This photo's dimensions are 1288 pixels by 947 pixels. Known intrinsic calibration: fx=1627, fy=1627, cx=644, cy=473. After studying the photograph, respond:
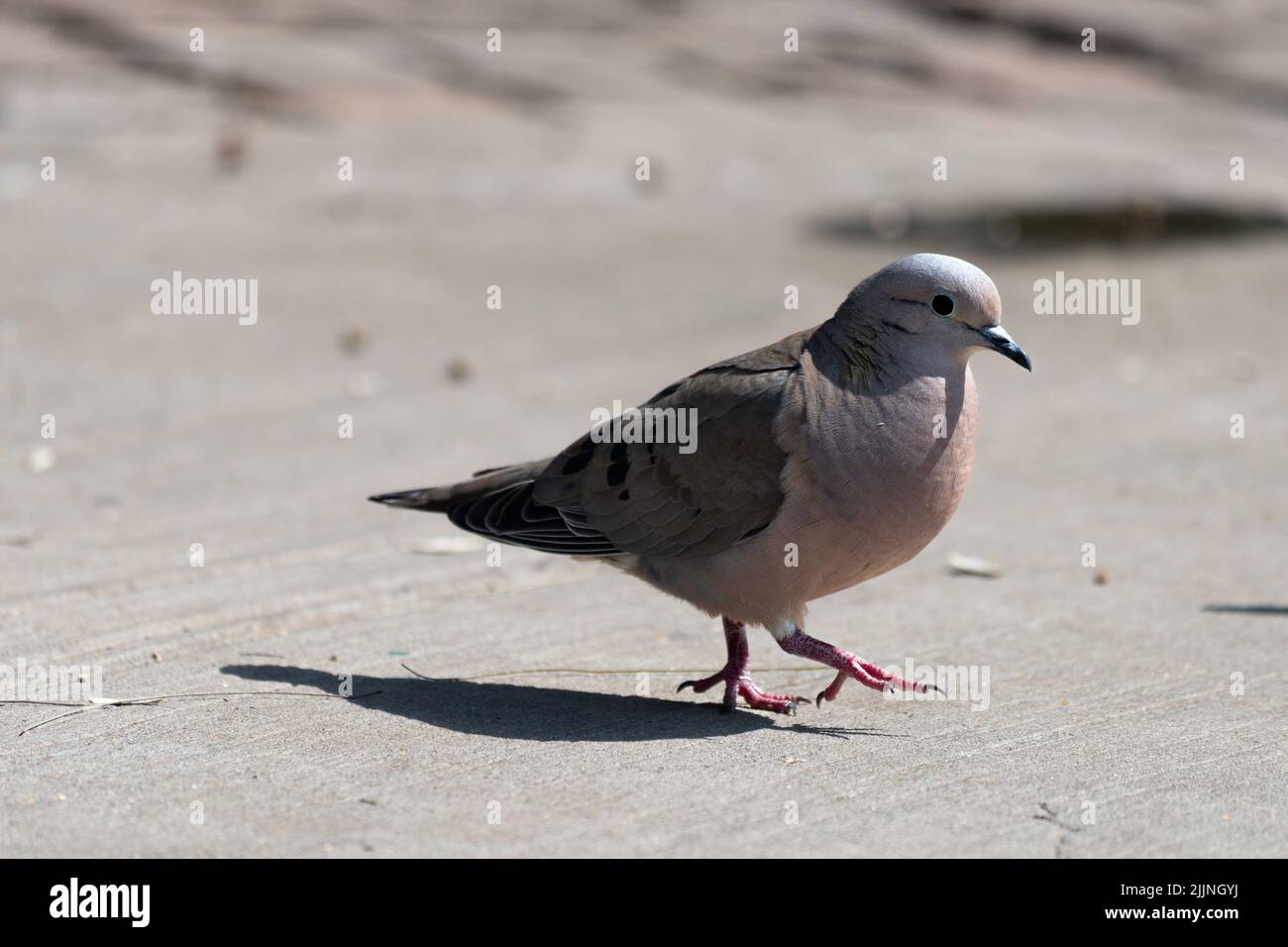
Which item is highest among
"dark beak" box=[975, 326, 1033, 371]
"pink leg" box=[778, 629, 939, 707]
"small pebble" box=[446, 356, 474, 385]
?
"small pebble" box=[446, 356, 474, 385]

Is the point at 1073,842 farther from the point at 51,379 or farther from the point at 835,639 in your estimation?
the point at 51,379

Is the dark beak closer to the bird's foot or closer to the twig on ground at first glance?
the bird's foot

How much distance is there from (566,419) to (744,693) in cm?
399

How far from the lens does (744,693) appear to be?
503cm

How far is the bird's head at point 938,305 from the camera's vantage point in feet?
15.2

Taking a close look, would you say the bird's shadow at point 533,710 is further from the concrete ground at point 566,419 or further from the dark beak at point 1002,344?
the dark beak at point 1002,344

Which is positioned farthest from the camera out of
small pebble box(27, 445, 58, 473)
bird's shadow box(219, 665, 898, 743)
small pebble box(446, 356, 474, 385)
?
small pebble box(446, 356, 474, 385)

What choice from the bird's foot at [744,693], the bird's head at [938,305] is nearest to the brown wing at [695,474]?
the bird's head at [938,305]

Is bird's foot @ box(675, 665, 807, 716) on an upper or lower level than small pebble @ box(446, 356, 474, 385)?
lower

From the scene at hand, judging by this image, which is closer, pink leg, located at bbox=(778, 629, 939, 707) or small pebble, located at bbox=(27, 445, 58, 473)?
pink leg, located at bbox=(778, 629, 939, 707)

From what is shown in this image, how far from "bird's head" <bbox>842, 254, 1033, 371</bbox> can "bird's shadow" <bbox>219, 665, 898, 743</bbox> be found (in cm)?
118

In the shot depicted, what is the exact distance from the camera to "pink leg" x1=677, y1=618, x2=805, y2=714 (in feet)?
16.5

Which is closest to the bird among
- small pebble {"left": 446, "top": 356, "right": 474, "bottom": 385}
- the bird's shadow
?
the bird's shadow
